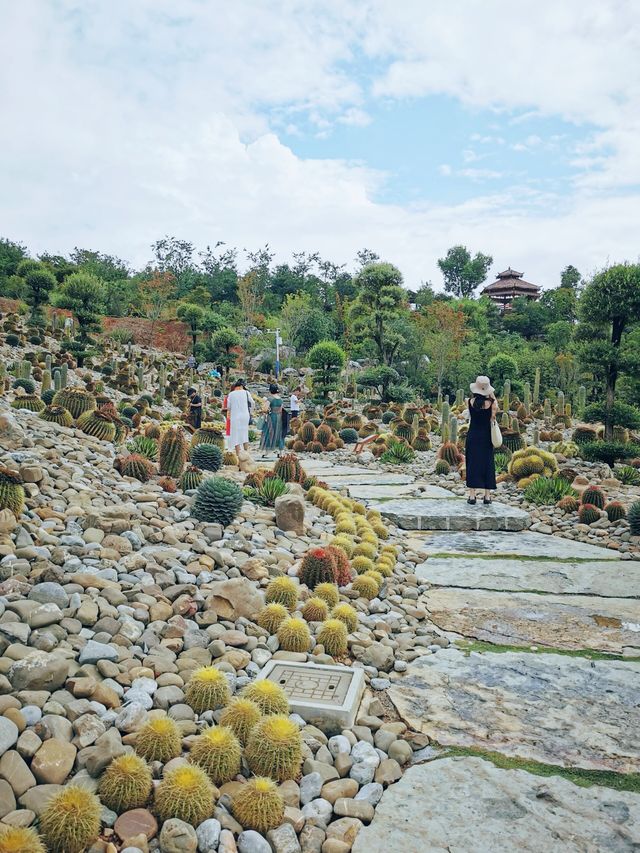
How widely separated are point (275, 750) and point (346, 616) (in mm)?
1548

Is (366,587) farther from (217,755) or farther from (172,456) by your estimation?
(172,456)

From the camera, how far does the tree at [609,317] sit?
11805 mm

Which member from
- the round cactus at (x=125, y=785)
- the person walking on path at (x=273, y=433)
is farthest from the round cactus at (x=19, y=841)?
the person walking on path at (x=273, y=433)

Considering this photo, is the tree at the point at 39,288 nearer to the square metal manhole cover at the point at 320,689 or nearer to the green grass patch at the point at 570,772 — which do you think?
the square metal manhole cover at the point at 320,689

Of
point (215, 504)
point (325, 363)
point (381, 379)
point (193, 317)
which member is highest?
point (193, 317)

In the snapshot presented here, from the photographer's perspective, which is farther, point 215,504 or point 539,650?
point 215,504

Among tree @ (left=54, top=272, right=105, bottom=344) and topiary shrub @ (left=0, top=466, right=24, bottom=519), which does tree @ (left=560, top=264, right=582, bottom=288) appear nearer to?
tree @ (left=54, top=272, right=105, bottom=344)

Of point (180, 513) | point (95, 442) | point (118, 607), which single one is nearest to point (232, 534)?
point (180, 513)

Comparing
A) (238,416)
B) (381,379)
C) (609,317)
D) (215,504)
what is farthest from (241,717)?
(381,379)

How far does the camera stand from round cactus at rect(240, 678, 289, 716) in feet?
Answer: 9.29

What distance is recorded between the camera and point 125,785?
7.32 feet

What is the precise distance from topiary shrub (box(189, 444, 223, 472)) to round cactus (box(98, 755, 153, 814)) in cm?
574

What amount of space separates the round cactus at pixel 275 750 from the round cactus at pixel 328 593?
1.76m

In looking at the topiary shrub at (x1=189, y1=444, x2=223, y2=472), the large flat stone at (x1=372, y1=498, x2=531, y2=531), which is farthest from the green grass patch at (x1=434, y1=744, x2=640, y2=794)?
the topiary shrub at (x1=189, y1=444, x2=223, y2=472)
